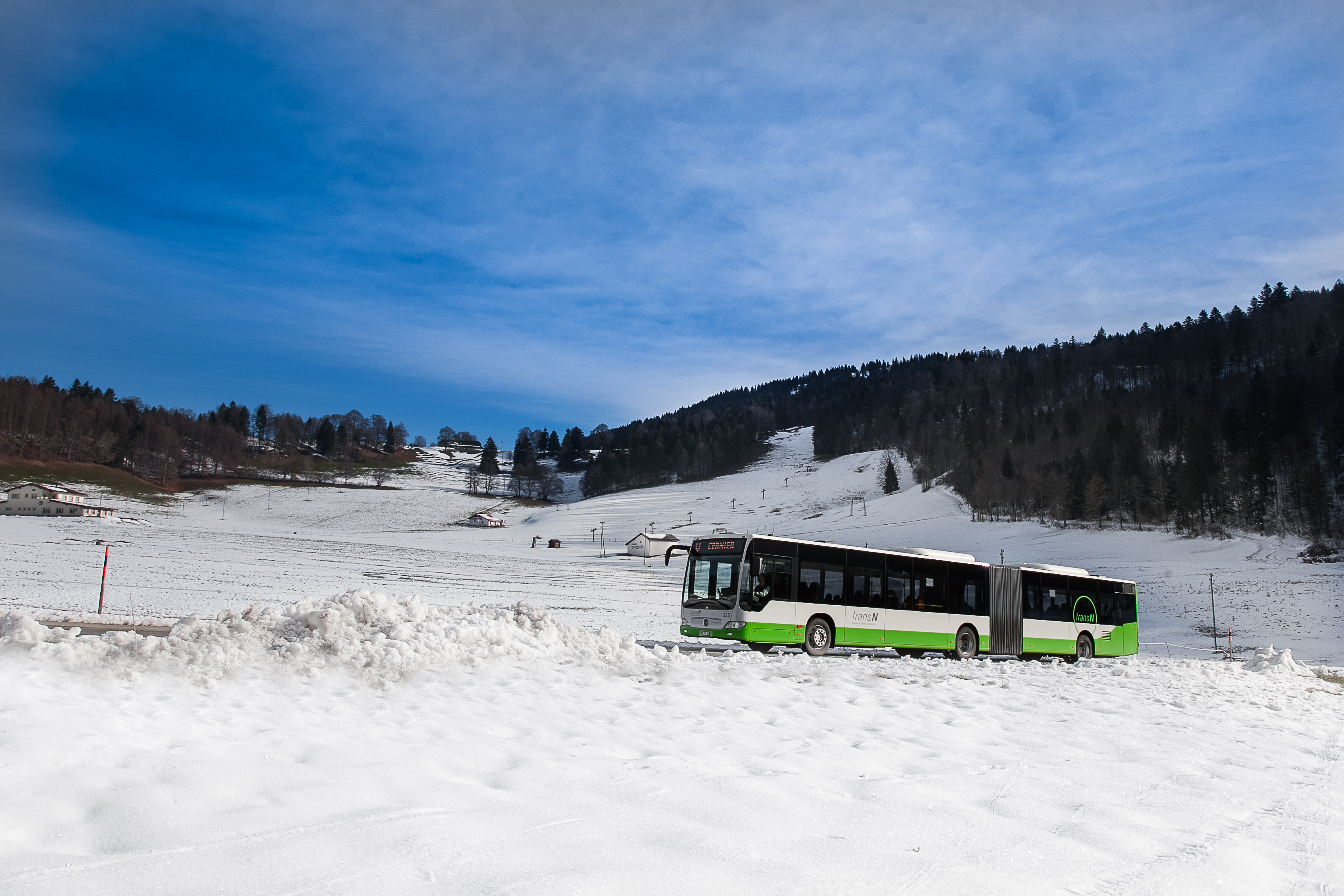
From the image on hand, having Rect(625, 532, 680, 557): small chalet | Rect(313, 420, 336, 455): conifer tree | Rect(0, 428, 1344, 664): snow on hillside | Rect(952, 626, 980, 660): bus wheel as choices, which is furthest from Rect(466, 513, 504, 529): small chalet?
Rect(952, 626, 980, 660): bus wheel

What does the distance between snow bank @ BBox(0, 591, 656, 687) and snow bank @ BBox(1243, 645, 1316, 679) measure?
17065 mm

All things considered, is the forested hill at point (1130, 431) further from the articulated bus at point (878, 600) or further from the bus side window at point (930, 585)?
the bus side window at point (930, 585)

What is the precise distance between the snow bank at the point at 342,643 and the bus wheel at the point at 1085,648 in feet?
66.0

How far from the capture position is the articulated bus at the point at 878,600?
64.5 ft

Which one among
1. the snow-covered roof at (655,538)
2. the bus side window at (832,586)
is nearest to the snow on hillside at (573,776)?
the bus side window at (832,586)

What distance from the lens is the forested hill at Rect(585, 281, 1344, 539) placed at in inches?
3152

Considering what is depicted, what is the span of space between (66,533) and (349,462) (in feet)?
392

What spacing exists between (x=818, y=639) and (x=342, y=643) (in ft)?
42.2

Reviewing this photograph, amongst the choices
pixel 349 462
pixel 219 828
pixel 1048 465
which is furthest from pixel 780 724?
pixel 349 462

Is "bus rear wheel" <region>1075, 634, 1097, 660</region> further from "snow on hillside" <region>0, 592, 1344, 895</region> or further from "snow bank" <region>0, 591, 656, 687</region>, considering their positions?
"snow bank" <region>0, 591, 656, 687</region>

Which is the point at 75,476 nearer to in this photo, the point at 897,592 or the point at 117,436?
the point at 117,436

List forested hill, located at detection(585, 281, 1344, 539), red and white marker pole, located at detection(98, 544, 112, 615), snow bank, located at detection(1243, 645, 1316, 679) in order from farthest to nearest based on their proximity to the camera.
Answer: forested hill, located at detection(585, 281, 1344, 539) < red and white marker pole, located at detection(98, 544, 112, 615) < snow bank, located at detection(1243, 645, 1316, 679)

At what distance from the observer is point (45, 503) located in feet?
308

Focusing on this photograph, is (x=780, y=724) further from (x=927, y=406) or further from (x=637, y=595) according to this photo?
(x=927, y=406)
